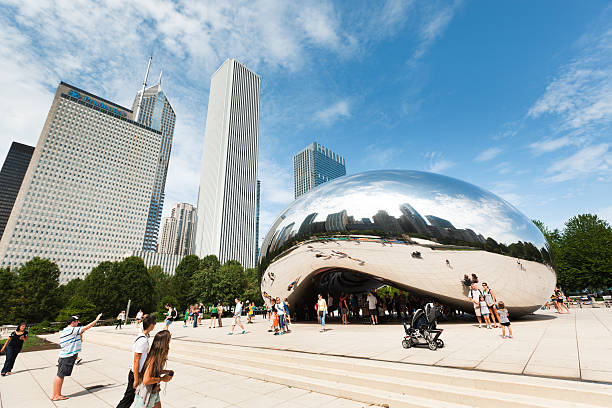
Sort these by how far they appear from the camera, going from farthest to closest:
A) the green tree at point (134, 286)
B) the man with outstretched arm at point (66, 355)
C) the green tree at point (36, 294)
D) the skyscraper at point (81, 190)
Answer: the skyscraper at point (81, 190), the green tree at point (134, 286), the green tree at point (36, 294), the man with outstretched arm at point (66, 355)

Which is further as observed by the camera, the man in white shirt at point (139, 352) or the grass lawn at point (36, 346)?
the grass lawn at point (36, 346)

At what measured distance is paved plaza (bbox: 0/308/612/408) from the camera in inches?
147

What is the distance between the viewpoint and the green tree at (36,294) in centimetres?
4297

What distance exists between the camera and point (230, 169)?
11088cm

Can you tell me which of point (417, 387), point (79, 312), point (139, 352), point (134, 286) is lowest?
point (417, 387)

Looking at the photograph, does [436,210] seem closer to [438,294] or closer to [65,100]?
[438,294]

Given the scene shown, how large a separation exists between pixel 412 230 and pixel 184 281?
55.4m

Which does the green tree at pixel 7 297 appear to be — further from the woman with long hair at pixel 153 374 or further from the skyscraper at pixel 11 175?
the skyscraper at pixel 11 175

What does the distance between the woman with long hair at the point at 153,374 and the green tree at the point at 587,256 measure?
147 ft

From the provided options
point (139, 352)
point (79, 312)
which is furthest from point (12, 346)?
point (79, 312)

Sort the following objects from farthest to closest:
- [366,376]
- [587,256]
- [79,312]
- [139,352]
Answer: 1. [79,312]
2. [587,256]
3. [366,376]
4. [139,352]

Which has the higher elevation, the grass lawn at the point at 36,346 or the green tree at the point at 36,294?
the green tree at the point at 36,294

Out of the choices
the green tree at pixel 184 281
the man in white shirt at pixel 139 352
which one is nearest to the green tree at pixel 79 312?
the green tree at pixel 184 281

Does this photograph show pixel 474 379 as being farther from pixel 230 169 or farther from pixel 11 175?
pixel 11 175
